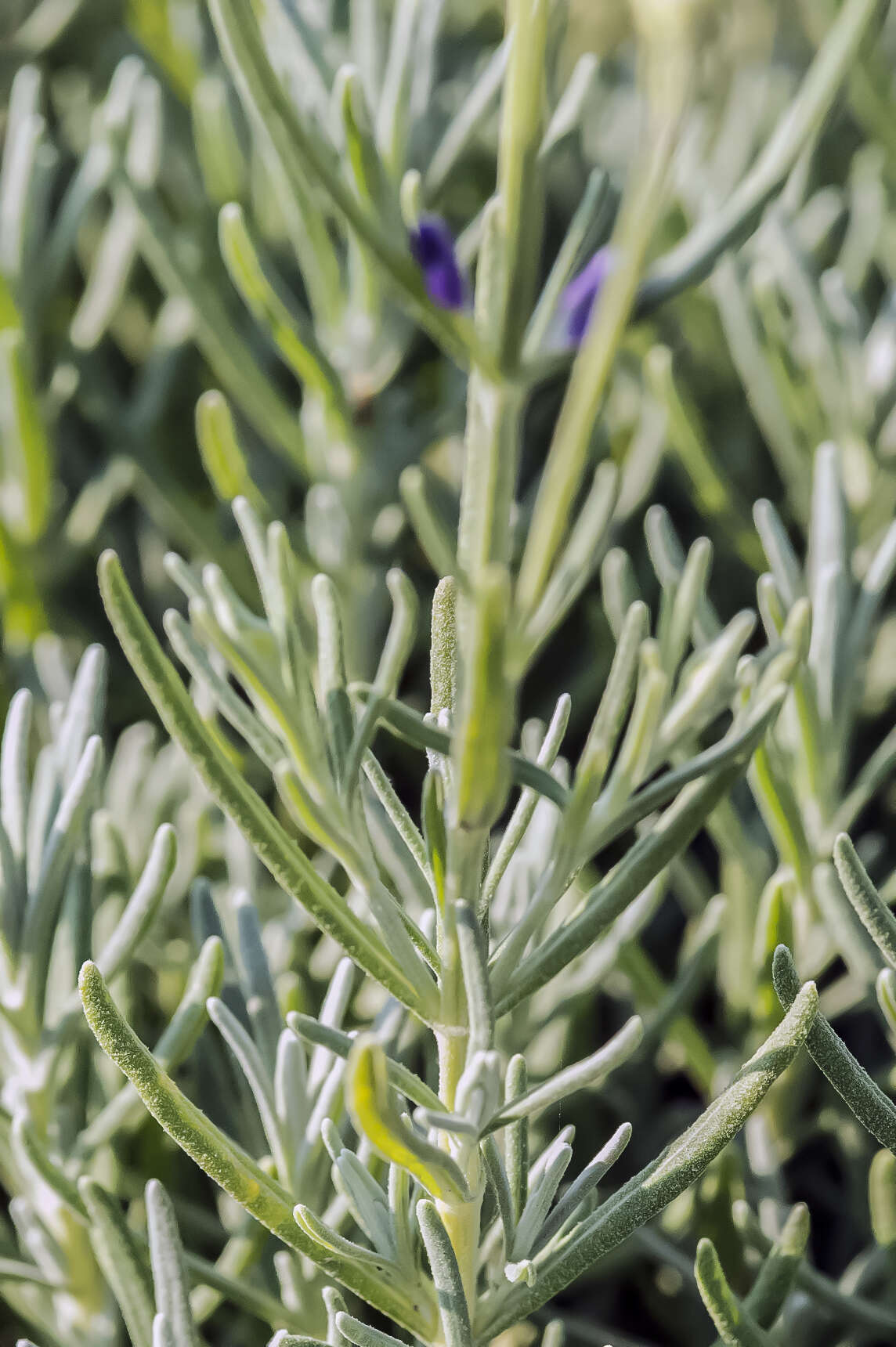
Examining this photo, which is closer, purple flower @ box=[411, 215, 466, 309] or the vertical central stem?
the vertical central stem

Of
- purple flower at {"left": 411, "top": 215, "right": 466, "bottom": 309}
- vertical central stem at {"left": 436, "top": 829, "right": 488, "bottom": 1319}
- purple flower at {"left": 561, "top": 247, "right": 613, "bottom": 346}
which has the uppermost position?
purple flower at {"left": 411, "top": 215, "right": 466, "bottom": 309}

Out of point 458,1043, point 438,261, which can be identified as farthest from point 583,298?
point 458,1043

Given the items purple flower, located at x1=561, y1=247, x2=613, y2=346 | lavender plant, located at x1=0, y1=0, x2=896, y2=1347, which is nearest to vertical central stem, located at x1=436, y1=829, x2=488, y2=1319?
lavender plant, located at x1=0, y1=0, x2=896, y2=1347

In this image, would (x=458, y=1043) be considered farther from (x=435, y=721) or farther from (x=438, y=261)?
(x=438, y=261)

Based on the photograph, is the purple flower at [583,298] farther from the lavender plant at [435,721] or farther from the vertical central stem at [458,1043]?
the vertical central stem at [458,1043]

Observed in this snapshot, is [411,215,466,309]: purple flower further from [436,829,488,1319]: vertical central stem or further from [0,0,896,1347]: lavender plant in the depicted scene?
[436,829,488,1319]: vertical central stem

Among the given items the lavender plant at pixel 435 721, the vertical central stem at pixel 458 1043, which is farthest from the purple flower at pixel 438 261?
the vertical central stem at pixel 458 1043

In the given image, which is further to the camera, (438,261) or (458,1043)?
(438,261)

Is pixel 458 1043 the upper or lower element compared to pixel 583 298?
lower
